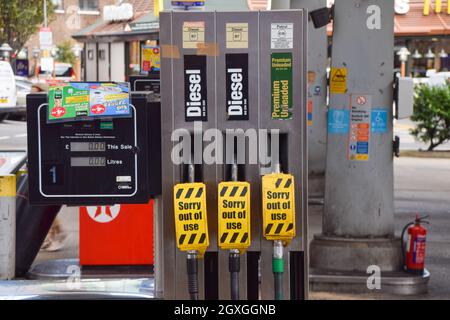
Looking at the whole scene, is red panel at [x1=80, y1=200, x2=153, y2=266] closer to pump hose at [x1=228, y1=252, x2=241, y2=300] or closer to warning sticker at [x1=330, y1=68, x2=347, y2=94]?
Answer: warning sticker at [x1=330, y1=68, x2=347, y2=94]

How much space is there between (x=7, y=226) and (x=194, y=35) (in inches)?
142

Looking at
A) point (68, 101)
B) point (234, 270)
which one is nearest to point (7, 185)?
point (68, 101)

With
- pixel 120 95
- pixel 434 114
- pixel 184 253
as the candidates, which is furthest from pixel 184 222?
pixel 434 114

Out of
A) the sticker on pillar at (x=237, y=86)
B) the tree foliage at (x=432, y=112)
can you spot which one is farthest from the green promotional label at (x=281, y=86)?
the tree foliage at (x=432, y=112)

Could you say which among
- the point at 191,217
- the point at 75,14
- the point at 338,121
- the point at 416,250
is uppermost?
the point at 75,14

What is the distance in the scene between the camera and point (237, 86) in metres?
5.55

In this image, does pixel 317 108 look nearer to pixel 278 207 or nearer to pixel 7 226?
pixel 7 226

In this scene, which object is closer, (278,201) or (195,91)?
(278,201)

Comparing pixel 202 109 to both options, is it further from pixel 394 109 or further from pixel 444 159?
pixel 444 159

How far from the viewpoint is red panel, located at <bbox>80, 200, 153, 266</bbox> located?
364 inches

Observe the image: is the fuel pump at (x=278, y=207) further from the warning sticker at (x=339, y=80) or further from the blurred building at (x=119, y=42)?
the blurred building at (x=119, y=42)

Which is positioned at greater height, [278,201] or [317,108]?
[317,108]

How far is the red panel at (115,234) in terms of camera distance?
364 inches

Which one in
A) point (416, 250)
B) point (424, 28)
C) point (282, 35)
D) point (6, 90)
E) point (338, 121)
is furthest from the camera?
point (424, 28)
